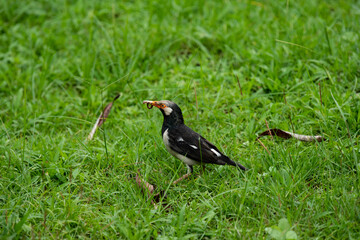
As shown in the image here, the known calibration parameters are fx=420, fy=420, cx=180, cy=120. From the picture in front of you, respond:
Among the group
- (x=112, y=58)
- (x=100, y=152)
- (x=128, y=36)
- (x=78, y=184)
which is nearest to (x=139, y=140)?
(x=100, y=152)

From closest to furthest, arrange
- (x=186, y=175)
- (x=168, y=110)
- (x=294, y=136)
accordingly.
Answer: (x=186, y=175) < (x=168, y=110) < (x=294, y=136)

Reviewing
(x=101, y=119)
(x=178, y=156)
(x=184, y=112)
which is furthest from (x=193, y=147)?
(x=101, y=119)

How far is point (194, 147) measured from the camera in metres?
4.21

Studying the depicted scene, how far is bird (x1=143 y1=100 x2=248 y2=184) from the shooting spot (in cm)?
410

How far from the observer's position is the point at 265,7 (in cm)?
711

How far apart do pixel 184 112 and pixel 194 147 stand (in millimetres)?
1147

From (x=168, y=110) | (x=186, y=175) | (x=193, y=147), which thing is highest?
(x=168, y=110)

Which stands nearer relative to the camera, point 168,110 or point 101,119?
point 168,110

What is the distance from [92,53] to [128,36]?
0.68 m

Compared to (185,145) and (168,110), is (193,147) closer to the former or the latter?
(185,145)

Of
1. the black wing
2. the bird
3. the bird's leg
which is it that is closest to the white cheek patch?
the bird

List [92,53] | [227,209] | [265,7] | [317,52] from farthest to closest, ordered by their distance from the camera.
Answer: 1. [265,7]
2. [92,53]
3. [317,52]
4. [227,209]

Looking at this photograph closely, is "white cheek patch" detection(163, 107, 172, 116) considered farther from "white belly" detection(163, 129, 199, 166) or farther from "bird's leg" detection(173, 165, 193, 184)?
"bird's leg" detection(173, 165, 193, 184)

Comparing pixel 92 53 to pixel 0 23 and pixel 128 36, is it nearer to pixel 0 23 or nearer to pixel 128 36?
pixel 128 36
